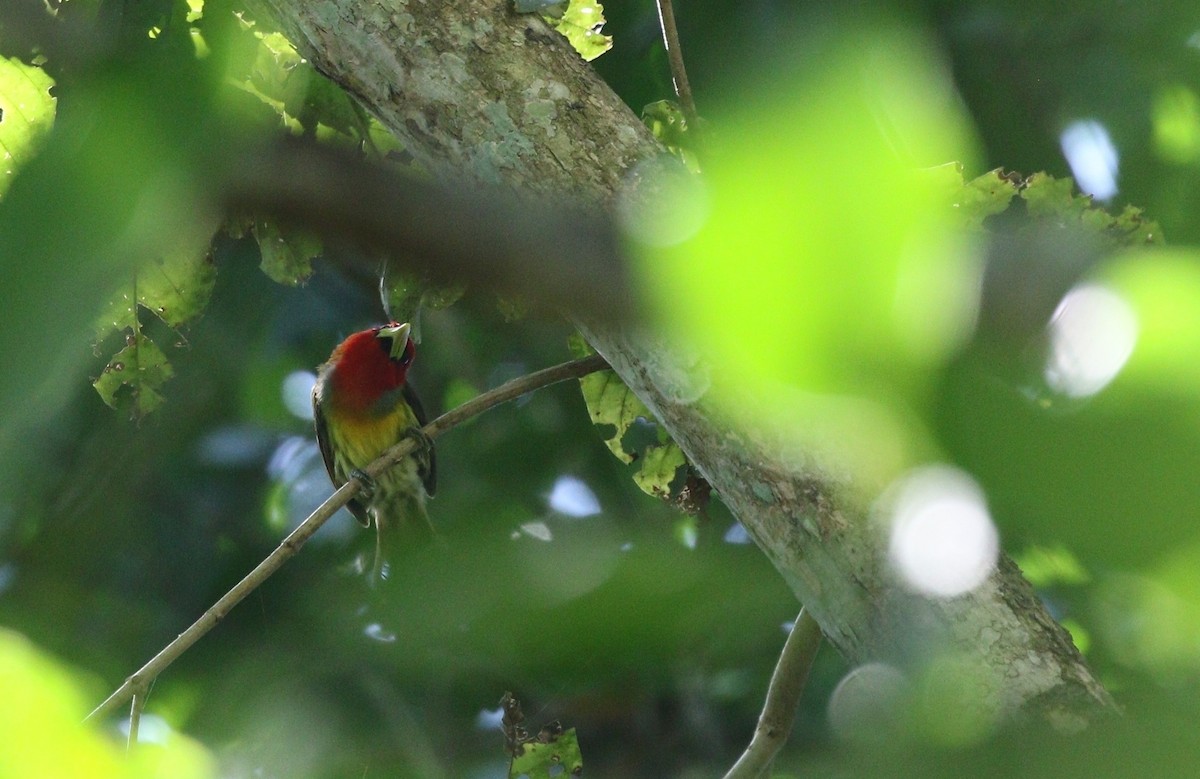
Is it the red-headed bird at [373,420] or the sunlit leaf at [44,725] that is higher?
the red-headed bird at [373,420]

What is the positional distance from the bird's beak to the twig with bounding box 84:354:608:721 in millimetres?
1630

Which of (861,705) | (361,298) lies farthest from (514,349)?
(861,705)

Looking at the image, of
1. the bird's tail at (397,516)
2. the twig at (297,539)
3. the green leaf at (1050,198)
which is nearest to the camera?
the green leaf at (1050,198)

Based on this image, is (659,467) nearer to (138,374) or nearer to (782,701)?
(782,701)

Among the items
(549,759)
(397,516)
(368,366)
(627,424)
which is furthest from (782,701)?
(368,366)

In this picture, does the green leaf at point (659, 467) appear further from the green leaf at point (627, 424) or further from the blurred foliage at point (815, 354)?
the blurred foliage at point (815, 354)

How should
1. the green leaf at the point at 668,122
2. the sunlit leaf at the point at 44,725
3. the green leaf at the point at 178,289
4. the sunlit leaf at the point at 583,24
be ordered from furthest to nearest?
the green leaf at the point at 178,289
the sunlit leaf at the point at 583,24
the green leaf at the point at 668,122
the sunlit leaf at the point at 44,725

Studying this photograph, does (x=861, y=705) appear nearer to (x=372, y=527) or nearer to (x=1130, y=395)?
(x=1130, y=395)

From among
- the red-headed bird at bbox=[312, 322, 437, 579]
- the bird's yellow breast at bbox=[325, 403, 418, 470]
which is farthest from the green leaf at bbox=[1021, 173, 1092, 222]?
the bird's yellow breast at bbox=[325, 403, 418, 470]

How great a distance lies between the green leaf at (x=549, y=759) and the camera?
8.99ft

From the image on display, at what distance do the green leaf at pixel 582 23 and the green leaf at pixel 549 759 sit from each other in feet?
5.31

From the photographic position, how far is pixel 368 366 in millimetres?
4777

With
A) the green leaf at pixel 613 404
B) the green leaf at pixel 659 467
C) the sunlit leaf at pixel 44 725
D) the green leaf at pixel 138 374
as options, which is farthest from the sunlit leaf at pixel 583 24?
the sunlit leaf at pixel 44 725

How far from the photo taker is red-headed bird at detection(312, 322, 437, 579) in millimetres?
4742
